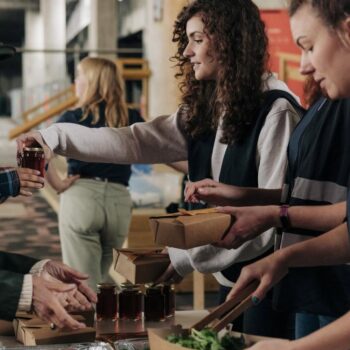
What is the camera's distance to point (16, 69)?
656 inches

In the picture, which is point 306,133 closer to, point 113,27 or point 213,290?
point 213,290

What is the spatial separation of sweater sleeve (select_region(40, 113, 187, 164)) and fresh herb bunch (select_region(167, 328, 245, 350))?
1.05m

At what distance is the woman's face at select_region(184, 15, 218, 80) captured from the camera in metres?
2.59

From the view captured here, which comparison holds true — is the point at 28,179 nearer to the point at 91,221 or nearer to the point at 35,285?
the point at 35,285

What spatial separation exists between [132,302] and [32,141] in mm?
600

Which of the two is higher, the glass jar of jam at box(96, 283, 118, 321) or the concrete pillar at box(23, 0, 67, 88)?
the concrete pillar at box(23, 0, 67, 88)

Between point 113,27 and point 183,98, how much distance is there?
39.3 ft

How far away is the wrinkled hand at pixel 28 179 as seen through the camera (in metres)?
2.45

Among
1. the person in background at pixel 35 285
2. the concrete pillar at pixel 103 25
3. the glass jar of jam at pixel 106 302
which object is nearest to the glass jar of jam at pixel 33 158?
the person in background at pixel 35 285

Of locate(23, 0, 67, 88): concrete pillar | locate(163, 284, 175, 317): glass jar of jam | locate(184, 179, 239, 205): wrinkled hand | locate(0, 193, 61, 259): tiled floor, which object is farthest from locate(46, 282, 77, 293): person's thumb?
locate(23, 0, 67, 88): concrete pillar

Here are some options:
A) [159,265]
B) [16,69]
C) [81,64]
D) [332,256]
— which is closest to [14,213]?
[81,64]

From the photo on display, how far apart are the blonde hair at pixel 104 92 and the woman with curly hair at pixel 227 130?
201 cm

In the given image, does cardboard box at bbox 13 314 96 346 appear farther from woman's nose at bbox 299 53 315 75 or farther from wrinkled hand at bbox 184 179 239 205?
woman's nose at bbox 299 53 315 75

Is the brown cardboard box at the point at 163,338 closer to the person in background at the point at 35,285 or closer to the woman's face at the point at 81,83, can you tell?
the person in background at the point at 35,285
